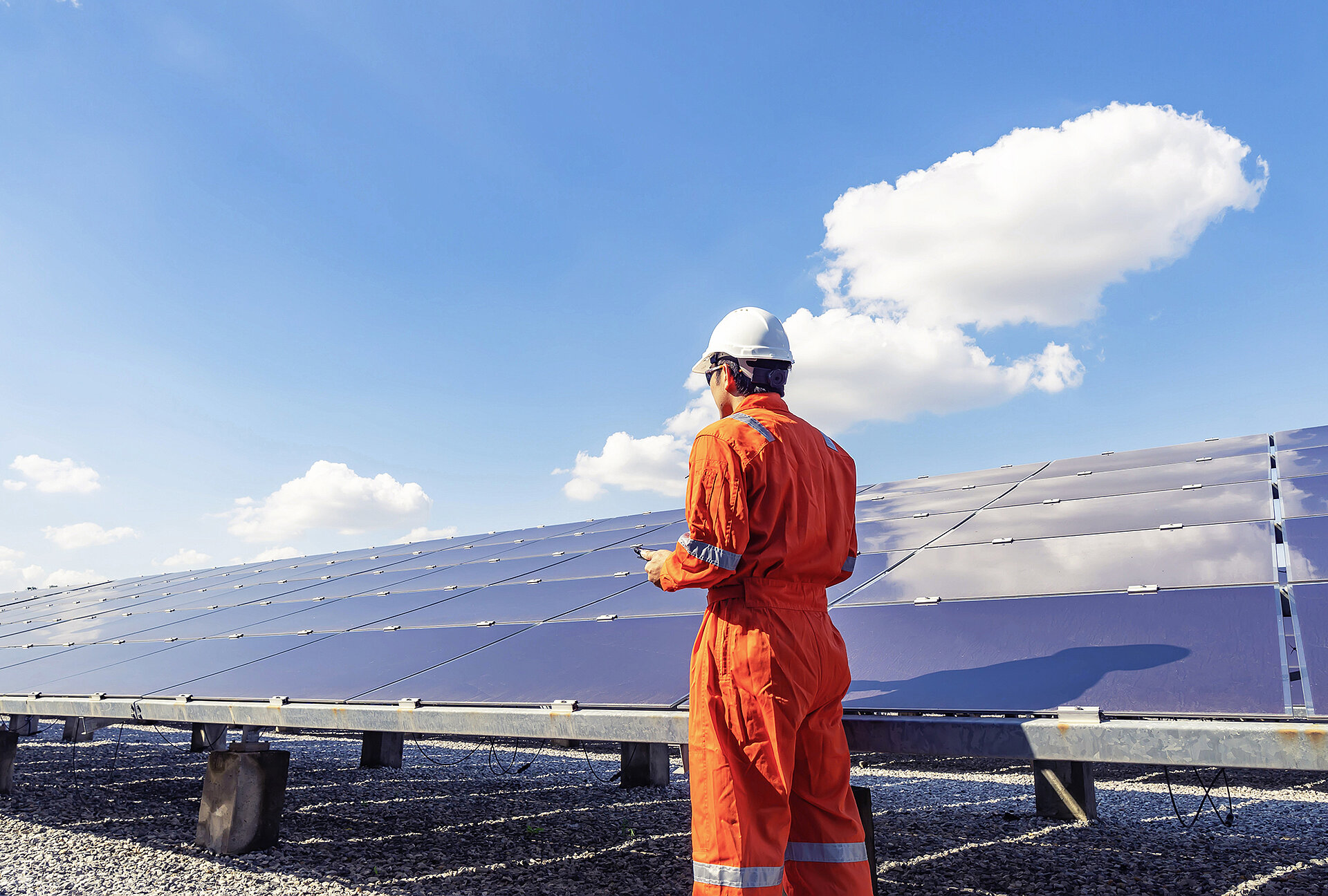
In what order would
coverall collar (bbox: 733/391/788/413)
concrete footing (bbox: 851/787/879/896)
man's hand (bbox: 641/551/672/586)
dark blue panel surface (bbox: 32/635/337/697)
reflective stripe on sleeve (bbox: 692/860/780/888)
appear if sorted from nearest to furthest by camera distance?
reflective stripe on sleeve (bbox: 692/860/780/888) < man's hand (bbox: 641/551/672/586) < coverall collar (bbox: 733/391/788/413) < concrete footing (bbox: 851/787/879/896) < dark blue panel surface (bbox: 32/635/337/697)

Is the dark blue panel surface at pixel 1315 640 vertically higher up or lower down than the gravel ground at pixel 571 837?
higher up

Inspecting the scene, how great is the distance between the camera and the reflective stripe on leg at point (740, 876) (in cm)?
283

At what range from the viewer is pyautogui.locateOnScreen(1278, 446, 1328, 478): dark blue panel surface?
24.5 ft

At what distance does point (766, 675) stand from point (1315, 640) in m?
2.38

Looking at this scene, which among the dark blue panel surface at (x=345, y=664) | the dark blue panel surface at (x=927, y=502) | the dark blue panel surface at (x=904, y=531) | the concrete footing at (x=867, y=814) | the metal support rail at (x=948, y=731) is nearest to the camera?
the metal support rail at (x=948, y=731)

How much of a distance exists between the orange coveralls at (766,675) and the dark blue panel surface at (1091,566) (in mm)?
2071

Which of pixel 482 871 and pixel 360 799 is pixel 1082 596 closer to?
pixel 482 871

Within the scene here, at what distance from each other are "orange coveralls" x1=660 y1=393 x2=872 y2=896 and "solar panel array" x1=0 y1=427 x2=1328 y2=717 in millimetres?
566

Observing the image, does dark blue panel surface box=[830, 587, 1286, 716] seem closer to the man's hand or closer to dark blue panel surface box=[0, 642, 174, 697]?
the man's hand

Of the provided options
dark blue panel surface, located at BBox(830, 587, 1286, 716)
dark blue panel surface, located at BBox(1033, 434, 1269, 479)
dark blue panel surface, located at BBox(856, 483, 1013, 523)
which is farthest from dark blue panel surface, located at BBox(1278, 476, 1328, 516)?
dark blue panel surface, located at BBox(856, 483, 1013, 523)

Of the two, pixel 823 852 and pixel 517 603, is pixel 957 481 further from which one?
pixel 823 852

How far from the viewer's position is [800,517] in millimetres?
3285

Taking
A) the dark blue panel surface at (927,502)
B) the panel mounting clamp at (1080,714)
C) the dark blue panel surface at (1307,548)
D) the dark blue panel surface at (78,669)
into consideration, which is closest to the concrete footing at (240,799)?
the dark blue panel surface at (78,669)

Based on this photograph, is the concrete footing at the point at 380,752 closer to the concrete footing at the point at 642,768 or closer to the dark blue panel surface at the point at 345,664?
the concrete footing at the point at 642,768
